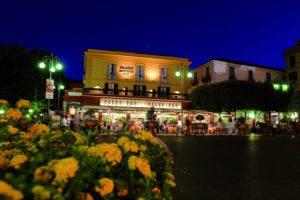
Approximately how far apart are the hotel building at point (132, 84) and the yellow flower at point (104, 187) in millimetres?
36279

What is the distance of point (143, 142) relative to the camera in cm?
347

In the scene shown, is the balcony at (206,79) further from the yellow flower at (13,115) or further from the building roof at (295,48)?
the yellow flower at (13,115)

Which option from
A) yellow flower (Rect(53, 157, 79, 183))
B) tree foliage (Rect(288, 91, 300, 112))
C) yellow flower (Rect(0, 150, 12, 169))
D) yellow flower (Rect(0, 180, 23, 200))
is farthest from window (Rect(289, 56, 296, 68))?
yellow flower (Rect(0, 180, 23, 200))

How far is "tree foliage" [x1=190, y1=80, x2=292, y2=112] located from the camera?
42.5 metres

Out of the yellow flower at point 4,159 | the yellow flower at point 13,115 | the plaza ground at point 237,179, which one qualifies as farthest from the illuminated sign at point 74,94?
the yellow flower at point 4,159

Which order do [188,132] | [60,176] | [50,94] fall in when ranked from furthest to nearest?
[188,132] < [50,94] < [60,176]

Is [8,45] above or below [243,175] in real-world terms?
above

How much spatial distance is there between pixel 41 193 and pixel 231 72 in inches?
1921

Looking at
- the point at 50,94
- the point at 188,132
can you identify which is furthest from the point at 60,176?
the point at 188,132

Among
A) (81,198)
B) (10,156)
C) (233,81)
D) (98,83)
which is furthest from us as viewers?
(98,83)

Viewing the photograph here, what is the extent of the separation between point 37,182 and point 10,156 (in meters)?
1.25

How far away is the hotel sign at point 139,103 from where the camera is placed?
41.2 m

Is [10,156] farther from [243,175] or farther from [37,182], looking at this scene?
[243,175]

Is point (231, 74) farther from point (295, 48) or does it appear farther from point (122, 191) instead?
point (122, 191)
